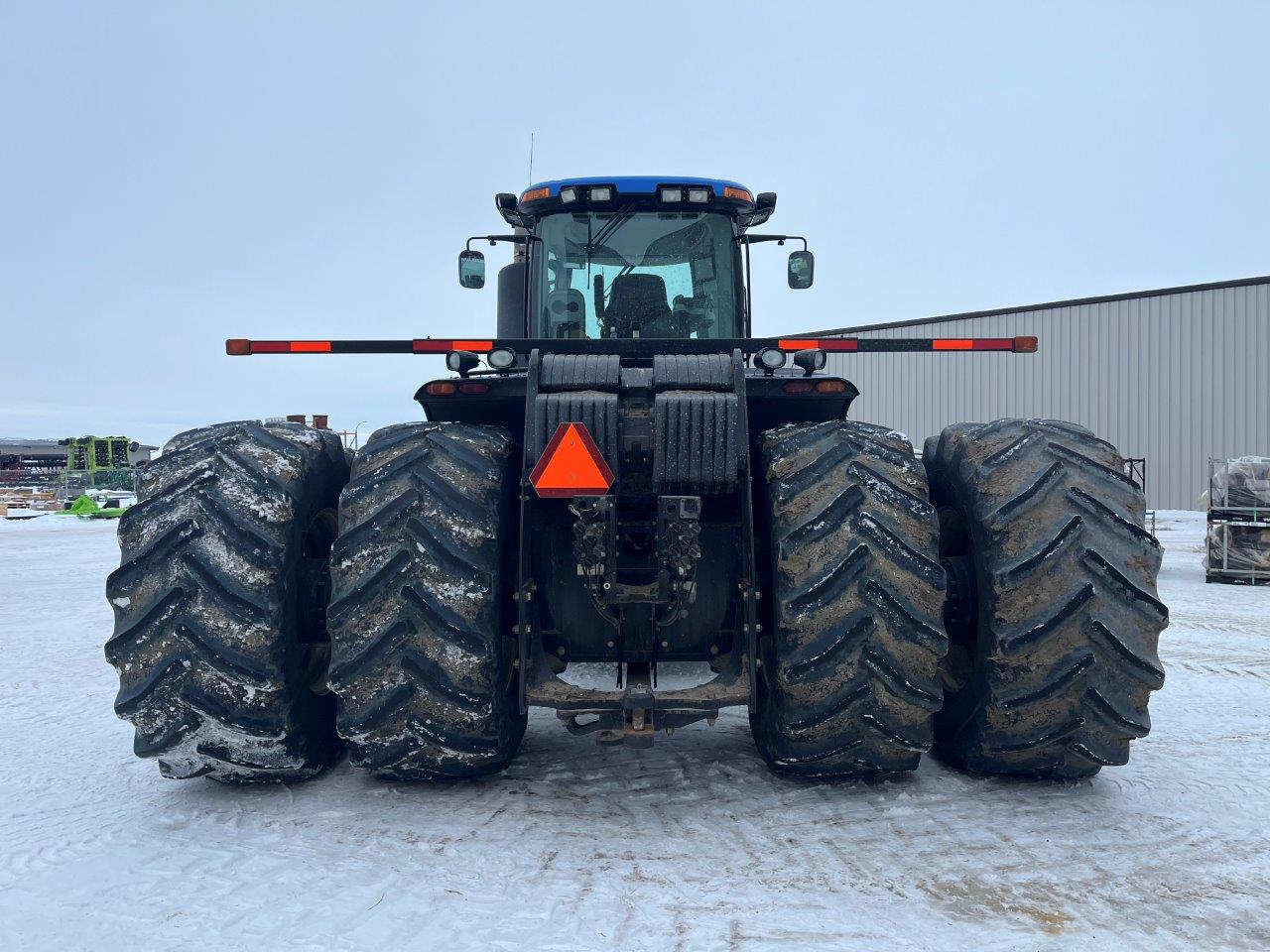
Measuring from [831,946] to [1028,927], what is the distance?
594mm

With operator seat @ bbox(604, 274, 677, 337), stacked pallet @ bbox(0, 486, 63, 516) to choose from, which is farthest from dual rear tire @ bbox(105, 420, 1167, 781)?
stacked pallet @ bbox(0, 486, 63, 516)

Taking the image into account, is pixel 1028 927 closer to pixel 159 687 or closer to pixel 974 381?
pixel 159 687

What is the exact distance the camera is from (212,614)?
351 centimetres

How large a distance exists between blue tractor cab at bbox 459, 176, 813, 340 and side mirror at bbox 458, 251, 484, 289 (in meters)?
0.81

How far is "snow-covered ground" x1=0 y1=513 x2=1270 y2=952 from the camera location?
2.72m

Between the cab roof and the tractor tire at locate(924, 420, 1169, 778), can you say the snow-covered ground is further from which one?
the cab roof

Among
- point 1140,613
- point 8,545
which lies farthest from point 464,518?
→ point 8,545

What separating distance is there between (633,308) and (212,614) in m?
2.73

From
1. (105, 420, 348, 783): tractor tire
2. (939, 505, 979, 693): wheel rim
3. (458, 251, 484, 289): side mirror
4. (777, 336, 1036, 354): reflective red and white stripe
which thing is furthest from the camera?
(458, 251, 484, 289): side mirror

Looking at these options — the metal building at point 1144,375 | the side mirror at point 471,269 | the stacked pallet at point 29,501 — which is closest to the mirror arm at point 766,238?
the side mirror at point 471,269

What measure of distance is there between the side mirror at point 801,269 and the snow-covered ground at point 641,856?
303cm

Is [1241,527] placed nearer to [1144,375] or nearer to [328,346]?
[328,346]

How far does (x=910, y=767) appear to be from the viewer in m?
3.62

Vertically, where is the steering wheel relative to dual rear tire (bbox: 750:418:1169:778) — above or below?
above
